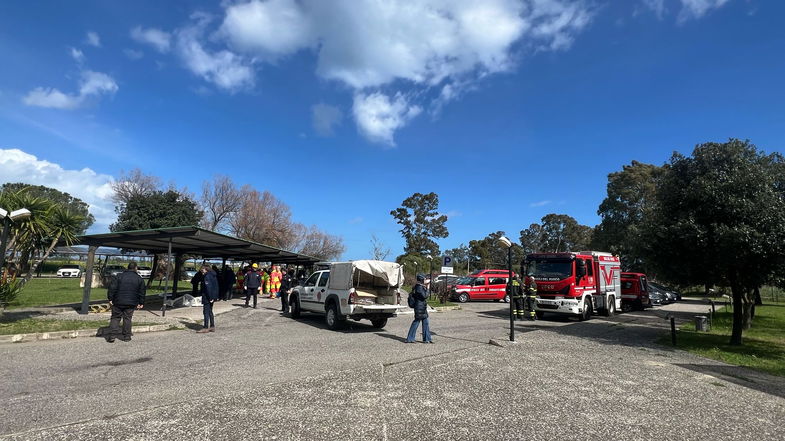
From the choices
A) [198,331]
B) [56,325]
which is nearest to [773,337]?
[198,331]

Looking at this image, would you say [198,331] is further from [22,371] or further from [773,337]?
[773,337]

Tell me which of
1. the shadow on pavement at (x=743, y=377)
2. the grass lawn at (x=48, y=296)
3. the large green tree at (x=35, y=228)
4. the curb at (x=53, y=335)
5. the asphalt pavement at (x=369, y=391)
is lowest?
the shadow on pavement at (x=743, y=377)

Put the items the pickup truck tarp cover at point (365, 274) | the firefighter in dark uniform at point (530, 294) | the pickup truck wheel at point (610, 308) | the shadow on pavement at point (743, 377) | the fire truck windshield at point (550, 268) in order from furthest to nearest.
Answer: the pickup truck wheel at point (610, 308), the fire truck windshield at point (550, 268), the firefighter in dark uniform at point (530, 294), the pickup truck tarp cover at point (365, 274), the shadow on pavement at point (743, 377)

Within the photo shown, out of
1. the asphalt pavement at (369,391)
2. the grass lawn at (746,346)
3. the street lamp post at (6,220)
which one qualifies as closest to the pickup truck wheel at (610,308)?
the grass lawn at (746,346)

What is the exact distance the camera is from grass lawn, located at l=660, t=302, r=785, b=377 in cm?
998

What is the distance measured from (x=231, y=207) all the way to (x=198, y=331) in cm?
3186

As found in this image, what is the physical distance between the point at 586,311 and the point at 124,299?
16.8 m

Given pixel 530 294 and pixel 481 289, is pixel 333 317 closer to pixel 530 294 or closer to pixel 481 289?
pixel 530 294

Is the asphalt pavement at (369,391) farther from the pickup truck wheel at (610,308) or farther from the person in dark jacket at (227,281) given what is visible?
the person in dark jacket at (227,281)

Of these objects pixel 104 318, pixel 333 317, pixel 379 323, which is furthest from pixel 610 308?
pixel 104 318

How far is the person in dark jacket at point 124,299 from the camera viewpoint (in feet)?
32.8

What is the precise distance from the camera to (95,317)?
43.2ft

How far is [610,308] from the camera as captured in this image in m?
20.8

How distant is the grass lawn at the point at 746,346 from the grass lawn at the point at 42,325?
15447 millimetres
